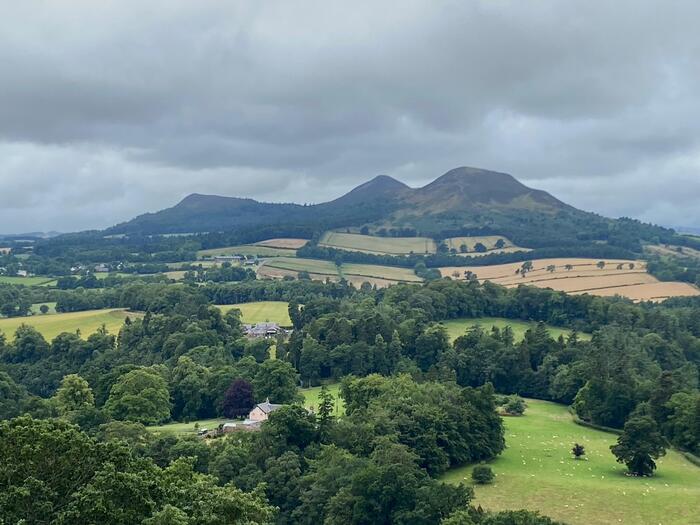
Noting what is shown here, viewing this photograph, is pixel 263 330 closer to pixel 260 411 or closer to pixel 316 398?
pixel 316 398

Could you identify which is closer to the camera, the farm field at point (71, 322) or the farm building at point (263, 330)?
the farm field at point (71, 322)

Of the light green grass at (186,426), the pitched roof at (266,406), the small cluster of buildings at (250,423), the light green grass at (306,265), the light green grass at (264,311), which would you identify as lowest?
the light green grass at (186,426)

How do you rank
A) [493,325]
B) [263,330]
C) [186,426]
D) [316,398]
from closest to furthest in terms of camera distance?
[186,426]
[316,398]
[493,325]
[263,330]

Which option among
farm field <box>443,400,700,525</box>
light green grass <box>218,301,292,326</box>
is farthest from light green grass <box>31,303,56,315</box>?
farm field <box>443,400,700,525</box>

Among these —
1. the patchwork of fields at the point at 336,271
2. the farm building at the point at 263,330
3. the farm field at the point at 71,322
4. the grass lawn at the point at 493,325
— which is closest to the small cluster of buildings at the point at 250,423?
the farm building at the point at 263,330

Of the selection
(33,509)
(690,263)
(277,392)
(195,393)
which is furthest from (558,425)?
(690,263)

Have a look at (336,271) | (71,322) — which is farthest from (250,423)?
(336,271)

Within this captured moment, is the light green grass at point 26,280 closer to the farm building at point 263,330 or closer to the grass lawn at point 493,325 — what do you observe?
the farm building at point 263,330
